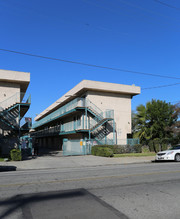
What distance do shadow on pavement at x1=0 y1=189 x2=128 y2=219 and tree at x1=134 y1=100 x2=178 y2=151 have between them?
2380 centimetres

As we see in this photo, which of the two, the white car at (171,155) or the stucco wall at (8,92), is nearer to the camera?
the white car at (171,155)

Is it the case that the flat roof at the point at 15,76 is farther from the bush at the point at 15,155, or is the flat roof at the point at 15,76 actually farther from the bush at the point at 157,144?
the bush at the point at 157,144

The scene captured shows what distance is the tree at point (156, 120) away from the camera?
28281 mm

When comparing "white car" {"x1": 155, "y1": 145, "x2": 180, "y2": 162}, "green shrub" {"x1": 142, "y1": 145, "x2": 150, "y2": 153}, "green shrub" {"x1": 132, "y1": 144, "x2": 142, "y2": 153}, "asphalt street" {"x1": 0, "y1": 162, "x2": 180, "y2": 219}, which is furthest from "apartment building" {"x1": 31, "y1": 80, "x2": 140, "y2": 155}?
"asphalt street" {"x1": 0, "y1": 162, "x2": 180, "y2": 219}

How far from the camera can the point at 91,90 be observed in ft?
93.2

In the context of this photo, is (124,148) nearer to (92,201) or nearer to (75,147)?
(75,147)

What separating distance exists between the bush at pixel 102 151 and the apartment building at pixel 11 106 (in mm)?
7354

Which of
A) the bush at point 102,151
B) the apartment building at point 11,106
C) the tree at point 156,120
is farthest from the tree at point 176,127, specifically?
the apartment building at point 11,106

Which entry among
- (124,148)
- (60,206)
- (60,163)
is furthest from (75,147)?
(60,206)

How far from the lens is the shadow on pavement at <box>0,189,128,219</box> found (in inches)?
176

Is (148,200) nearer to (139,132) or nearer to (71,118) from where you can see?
(139,132)

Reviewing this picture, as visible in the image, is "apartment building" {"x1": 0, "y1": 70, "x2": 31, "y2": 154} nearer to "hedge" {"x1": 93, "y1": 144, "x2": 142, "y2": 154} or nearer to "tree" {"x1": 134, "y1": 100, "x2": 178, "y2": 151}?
"hedge" {"x1": 93, "y1": 144, "x2": 142, "y2": 154}

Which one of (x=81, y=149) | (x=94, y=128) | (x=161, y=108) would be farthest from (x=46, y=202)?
(x=161, y=108)

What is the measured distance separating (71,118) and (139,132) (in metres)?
10.7
